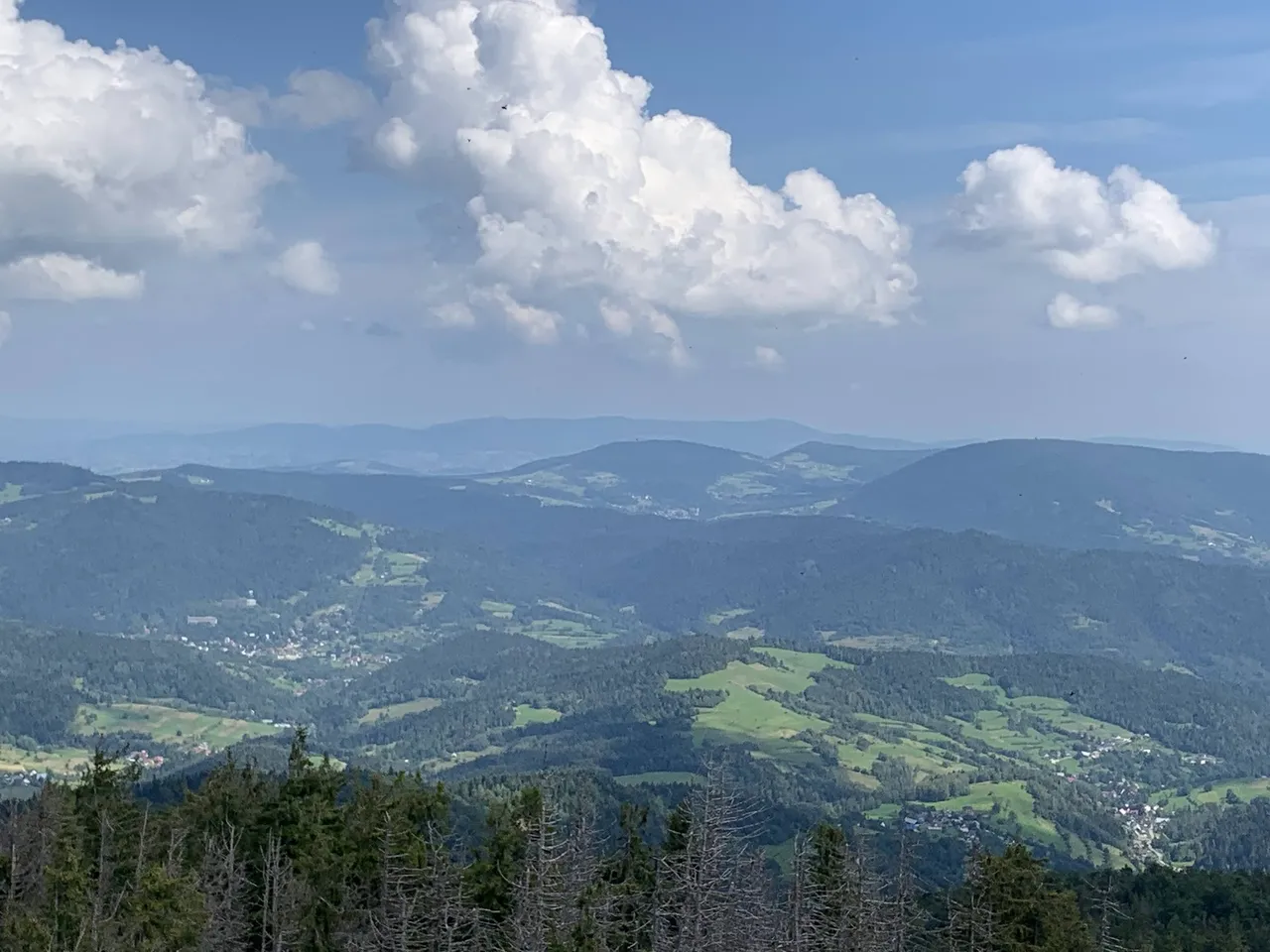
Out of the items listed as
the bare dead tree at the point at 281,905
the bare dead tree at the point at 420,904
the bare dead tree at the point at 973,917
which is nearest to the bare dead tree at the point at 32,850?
the bare dead tree at the point at 281,905

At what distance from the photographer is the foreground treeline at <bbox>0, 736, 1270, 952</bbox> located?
1629 inches

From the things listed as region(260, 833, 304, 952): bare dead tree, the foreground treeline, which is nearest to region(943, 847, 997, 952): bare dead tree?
the foreground treeline

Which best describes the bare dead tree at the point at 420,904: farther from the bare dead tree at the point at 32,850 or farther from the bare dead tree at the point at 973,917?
the bare dead tree at the point at 973,917

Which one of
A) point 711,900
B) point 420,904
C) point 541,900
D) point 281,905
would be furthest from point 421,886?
point 711,900

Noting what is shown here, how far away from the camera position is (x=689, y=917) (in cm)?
3847

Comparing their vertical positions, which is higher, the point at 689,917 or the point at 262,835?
the point at 689,917

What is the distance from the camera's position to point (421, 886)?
50.6m

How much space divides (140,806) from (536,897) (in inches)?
1481

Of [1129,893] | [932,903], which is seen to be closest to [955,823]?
[1129,893]

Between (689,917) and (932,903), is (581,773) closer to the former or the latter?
(932,903)

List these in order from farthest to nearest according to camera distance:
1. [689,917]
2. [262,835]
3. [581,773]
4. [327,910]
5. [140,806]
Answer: [581,773] → [140,806] → [262,835] → [327,910] → [689,917]

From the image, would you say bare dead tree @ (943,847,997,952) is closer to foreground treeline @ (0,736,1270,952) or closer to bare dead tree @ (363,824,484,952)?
foreground treeline @ (0,736,1270,952)

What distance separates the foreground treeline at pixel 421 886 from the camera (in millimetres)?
41375

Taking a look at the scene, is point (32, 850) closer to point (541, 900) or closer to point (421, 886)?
point (421, 886)
